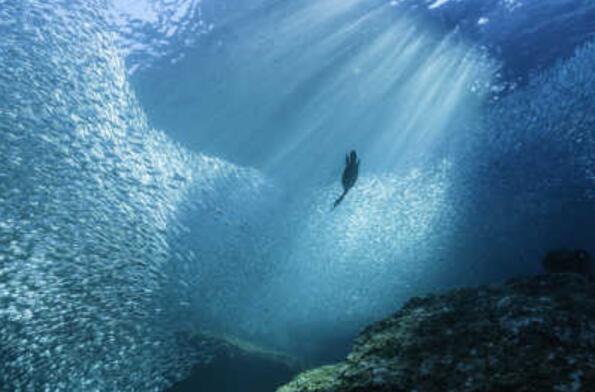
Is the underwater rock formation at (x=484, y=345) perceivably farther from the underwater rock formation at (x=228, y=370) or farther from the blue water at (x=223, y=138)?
→ the underwater rock formation at (x=228, y=370)

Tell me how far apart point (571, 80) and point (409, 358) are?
12.9m

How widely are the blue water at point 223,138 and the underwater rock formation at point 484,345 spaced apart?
9.72 m

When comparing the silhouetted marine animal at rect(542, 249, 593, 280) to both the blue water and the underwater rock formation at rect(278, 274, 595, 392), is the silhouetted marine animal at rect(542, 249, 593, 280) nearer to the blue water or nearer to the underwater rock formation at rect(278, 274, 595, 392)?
the underwater rock formation at rect(278, 274, 595, 392)

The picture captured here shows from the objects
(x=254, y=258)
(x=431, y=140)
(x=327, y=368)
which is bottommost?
(x=327, y=368)

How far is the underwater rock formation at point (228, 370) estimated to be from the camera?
15.1 m

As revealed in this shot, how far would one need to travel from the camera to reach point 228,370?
15.2 m

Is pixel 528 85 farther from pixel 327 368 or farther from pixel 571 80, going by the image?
pixel 327 368

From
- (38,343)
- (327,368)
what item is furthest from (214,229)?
(327,368)

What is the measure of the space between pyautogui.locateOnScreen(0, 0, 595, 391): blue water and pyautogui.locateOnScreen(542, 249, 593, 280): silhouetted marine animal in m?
6.55

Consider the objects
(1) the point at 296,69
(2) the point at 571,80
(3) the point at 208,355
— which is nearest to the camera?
(2) the point at 571,80

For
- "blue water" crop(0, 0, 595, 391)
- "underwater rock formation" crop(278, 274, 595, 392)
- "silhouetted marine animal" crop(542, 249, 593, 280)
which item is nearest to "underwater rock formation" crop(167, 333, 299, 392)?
"blue water" crop(0, 0, 595, 391)

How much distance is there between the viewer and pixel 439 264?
2481cm

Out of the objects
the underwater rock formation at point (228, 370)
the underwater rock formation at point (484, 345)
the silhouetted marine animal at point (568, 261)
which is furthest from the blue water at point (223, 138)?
the underwater rock formation at point (484, 345)

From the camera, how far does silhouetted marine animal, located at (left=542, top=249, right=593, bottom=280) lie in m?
8.52
